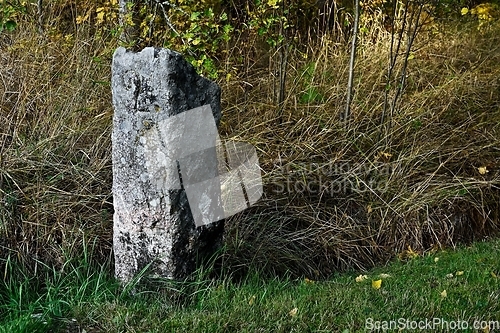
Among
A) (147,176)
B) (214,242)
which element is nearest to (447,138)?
(214,242)

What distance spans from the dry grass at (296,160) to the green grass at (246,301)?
0.39 metres

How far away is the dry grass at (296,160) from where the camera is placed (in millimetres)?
4469

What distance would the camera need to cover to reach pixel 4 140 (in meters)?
4.79

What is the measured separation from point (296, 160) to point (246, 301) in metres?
1.90

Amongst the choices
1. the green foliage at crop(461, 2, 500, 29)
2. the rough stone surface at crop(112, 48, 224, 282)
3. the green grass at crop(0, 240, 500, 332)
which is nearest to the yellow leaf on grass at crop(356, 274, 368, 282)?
the green grass at crop(0, 240, 500, 332)

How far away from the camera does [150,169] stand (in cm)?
371

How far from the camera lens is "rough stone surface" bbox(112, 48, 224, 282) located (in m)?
3.63

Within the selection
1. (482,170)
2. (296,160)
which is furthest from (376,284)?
(482,170)

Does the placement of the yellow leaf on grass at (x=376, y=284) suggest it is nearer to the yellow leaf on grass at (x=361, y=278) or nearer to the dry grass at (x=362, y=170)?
the yellow leaf on grass at (x=361, y=278)

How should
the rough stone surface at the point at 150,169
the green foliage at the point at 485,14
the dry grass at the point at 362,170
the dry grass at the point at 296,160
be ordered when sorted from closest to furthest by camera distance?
1. the rough stone surface at the point at 150,169
2. the dry grass at the point at 296,160
3. the dry grass at the point at 362,170
4. the green foliage at the point at 485,14

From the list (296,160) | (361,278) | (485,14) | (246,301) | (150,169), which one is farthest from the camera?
(485,14)

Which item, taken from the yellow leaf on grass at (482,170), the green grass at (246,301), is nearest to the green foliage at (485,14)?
the yellow leaf on grass at (482,170)

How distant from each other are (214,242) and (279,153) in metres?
1.42

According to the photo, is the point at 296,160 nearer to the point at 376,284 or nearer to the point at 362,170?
the point at 362,170
